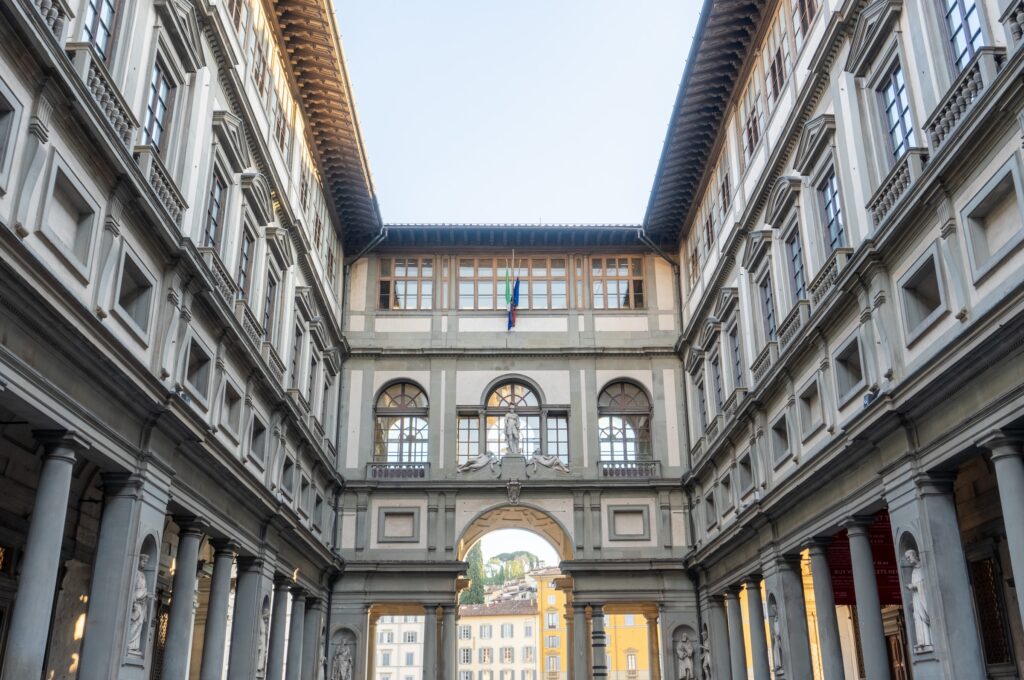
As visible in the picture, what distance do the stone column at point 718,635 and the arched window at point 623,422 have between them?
6.54m

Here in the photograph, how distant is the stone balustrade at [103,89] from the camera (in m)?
15.2

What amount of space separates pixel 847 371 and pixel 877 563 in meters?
5.42

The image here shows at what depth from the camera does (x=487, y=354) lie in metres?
39.8

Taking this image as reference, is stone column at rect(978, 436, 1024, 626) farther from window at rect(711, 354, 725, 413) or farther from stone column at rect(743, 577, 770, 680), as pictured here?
window at rect(711, 354, 725, 413)

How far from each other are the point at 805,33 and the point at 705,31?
16.3 ft

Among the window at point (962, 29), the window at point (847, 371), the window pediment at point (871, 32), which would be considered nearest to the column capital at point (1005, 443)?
the window at point (962, 29)

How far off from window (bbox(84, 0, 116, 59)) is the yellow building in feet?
222

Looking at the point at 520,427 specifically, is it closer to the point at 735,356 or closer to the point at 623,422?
the point at 623,422

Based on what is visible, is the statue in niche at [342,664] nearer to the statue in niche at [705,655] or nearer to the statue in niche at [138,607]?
the statue in niche at [705,655]

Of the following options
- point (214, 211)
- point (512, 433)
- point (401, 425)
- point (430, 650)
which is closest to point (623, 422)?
point (512, 433)

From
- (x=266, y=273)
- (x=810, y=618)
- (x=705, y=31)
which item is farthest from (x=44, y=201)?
(x=810, y=618)

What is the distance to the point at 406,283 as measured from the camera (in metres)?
41.4

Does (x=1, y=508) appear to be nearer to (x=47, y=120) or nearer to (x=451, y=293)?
(x=47, y=120)

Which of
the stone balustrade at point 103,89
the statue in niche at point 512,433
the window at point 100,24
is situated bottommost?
the stone balustrade at point 103,89
